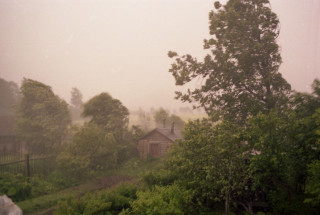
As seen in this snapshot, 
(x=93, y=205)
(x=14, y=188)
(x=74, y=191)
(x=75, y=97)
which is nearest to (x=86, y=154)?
(x=74, y=191)

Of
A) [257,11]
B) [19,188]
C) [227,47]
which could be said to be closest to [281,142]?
[227,47]

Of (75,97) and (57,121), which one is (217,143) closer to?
(57,121)

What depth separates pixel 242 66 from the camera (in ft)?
52.9

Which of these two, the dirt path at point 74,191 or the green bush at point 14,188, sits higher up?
the green bush at point 14,188

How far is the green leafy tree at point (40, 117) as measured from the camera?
2618cm

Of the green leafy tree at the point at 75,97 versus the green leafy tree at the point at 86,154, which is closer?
the green leafy tree at the point at 86,154

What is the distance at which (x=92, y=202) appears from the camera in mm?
9125

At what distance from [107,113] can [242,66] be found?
17.3 metres

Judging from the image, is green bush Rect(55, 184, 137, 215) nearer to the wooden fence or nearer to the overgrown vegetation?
the overgrown vegetation

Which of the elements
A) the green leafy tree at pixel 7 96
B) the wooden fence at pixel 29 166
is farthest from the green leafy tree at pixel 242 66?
the green leafy tree at pixel 7 96

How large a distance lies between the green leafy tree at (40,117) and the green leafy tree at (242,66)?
59.5ft

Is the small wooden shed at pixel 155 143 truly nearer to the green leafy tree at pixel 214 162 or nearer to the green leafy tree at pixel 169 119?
the green leafy tree at pixel 214 162

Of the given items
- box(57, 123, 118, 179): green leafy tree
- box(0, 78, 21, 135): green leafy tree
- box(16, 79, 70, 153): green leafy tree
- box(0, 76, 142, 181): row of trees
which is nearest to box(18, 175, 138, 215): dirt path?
box(57, 123, 118, 179): green leafy tree

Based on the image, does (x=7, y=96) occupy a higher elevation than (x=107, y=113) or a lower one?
higher
